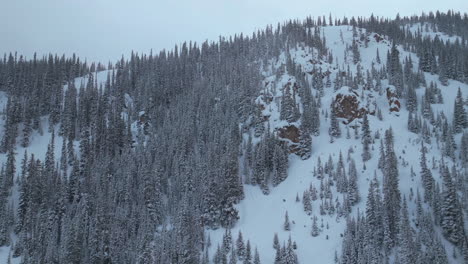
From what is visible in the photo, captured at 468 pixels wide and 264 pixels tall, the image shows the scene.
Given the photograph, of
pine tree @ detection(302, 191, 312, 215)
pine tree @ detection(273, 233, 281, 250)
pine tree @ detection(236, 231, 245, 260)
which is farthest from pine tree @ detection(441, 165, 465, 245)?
pine tree @ detection(236, 231, 245, 260)

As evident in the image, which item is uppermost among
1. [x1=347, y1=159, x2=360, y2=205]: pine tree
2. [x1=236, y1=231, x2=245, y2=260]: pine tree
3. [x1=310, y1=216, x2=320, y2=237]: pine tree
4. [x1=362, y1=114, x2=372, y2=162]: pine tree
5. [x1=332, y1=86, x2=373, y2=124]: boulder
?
[x1=332, y1=86, x2=373, y2=124]: boulder

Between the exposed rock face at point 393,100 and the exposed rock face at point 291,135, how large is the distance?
33.7 metres

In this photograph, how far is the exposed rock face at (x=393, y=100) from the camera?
12706cm

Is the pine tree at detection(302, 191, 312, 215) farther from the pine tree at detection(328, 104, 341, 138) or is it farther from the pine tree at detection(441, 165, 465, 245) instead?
the pine tree at detection(328, 104, 341, 138)

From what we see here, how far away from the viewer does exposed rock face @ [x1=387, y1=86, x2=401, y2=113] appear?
12706 cm

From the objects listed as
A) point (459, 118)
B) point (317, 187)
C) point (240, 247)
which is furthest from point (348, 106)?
point (240, 247)

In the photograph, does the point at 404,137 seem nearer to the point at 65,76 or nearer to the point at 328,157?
the point at 328,157

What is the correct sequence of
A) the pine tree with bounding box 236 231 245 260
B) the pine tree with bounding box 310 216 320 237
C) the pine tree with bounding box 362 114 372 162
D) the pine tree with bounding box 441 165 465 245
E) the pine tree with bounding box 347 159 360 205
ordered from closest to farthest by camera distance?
the pine tree with bounding box 441 165 465 245
the pine tree with bounding box 236 231 245 260
the pine tree with bounding box 310 216 320 237
the pine tree with bounding box 347 159 360 205
the pine tree with bounding box 362 114 372 162

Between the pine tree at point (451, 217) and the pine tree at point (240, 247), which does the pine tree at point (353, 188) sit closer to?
the pine tree at point (451, 217)

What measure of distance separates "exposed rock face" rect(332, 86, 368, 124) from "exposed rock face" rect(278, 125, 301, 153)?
16.5 metres

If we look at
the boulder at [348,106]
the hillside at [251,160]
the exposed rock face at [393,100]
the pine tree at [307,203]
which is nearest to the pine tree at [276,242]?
the hillside at [251,160]

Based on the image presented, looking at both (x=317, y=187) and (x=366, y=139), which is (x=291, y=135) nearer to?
(x=366, y=139)

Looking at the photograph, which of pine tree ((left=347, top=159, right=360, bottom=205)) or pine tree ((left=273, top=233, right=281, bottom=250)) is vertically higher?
pine tree ((left=347, top=159, right=360, bottom=205))

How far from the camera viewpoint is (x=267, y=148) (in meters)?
114
